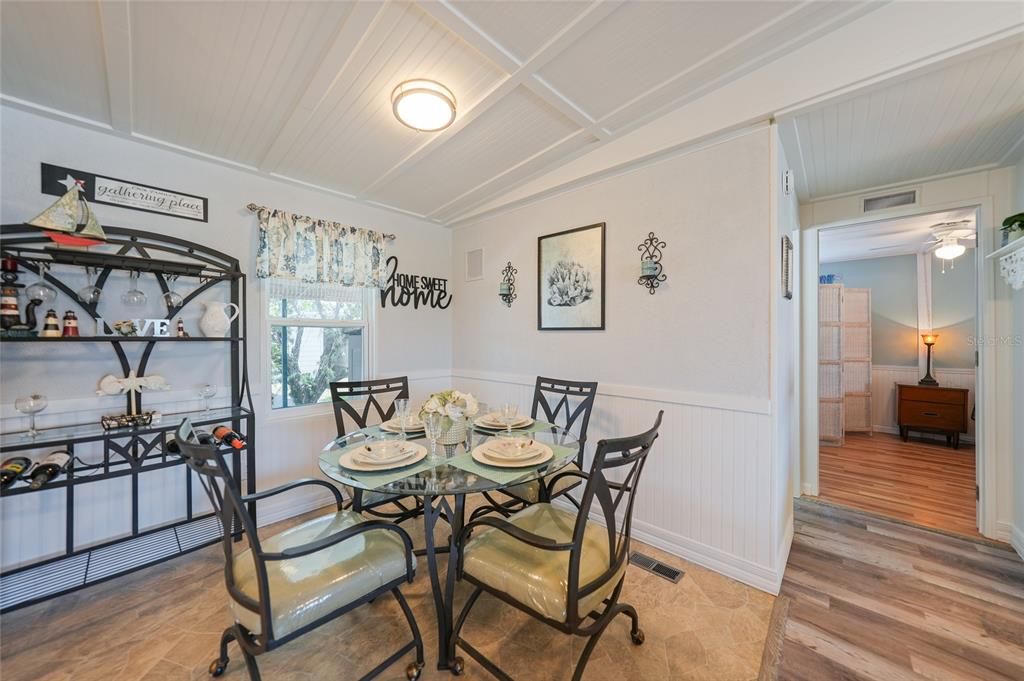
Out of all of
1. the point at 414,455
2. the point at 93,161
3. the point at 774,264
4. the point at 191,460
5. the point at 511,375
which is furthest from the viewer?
the point at 511,375

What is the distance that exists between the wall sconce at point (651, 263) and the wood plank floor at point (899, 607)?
1.93m

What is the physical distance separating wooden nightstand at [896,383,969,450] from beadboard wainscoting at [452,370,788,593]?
443 centimetres

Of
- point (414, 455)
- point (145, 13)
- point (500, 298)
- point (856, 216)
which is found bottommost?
point (414, 455)

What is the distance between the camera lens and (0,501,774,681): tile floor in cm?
154

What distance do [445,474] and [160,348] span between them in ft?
7.38

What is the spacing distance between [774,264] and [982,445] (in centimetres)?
235

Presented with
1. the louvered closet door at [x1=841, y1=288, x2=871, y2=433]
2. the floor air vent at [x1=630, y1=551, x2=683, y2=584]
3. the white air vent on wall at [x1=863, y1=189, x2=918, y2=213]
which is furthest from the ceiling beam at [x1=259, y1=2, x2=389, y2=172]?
the louvered closet door at [x1=841, y1=288, x2=871, y2=433]

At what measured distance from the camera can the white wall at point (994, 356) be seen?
2510mm

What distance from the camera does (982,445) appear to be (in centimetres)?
263

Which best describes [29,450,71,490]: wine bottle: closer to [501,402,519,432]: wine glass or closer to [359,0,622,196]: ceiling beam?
[501,402,519,432]: wine glass

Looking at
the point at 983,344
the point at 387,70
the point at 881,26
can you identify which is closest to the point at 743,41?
the point at 881,26

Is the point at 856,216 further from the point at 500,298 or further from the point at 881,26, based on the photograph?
the point at 500,298

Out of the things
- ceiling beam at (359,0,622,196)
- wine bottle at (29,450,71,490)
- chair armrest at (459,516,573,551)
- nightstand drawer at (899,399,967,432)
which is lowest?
nightstand drawer at (899,399,967,432)

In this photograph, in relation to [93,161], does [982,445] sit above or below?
below
